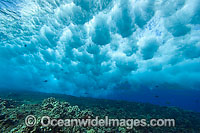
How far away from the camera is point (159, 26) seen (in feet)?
52.3

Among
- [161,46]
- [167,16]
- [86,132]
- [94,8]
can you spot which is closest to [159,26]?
[167,16]

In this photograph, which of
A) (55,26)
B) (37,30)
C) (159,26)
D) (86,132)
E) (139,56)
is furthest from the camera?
(139,56)

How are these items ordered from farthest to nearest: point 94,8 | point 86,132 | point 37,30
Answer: point 37,30 → point 94,8 → point 86,132

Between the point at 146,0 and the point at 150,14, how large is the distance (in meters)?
2.24

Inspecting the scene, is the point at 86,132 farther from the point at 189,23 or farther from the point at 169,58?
the point at 169,58

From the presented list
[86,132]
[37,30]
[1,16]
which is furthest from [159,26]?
[1,16]

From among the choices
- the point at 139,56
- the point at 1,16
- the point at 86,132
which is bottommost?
the point at 86,132

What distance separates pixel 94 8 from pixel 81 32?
6.11m

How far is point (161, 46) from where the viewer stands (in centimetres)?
2050

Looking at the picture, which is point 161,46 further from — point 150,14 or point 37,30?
point 37,30

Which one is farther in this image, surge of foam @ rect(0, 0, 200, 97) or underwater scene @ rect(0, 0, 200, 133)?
surge of foam @ rect(0, 0, 200, 97)

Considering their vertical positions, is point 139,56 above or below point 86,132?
above

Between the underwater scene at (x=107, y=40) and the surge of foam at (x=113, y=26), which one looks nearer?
the underwater scene at (x=107, y=40)

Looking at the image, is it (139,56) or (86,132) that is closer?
(86,132)
